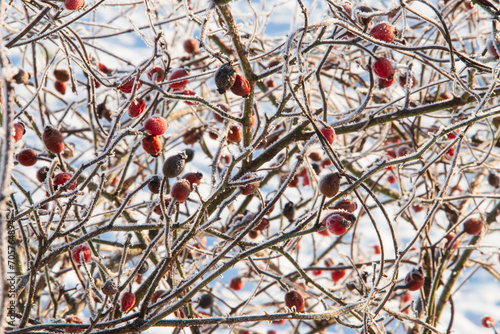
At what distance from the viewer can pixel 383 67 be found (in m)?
1.38

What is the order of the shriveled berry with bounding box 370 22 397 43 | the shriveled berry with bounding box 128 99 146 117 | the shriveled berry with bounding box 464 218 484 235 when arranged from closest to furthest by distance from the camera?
the shriveled berry with bounding box 370 22 397 43 < the shriveled berry with bounding box 128 99 146 117 < the shriveled berry with bounding box 464 218 484 235

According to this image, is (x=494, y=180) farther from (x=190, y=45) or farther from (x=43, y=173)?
(x=43, y=173)

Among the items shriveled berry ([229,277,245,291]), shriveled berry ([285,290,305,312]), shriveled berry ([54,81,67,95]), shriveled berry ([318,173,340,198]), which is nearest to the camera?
shriveled berry ([318,173,340,198])

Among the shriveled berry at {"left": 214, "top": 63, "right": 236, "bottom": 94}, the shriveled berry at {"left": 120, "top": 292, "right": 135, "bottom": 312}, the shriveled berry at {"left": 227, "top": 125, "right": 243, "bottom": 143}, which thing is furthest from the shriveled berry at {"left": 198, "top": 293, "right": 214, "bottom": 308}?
the shriveled berry at {"left": 214, "top": 63, "right": 236, "bottom": 94}

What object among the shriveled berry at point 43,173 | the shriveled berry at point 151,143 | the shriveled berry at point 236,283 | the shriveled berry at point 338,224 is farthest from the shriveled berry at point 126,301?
the shriveled berry at point 236,283

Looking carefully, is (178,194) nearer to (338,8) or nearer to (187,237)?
(187,237)

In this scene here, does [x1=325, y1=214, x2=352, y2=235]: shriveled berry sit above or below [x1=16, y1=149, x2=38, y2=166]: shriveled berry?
below

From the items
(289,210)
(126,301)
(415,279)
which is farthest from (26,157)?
(415,279)

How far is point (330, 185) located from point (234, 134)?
737 mm

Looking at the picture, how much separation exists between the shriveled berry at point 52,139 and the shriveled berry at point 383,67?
0.99 m

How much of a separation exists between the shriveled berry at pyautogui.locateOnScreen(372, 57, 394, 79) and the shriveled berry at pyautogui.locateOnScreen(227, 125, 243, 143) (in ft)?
1.94

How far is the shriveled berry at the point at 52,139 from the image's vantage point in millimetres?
1407

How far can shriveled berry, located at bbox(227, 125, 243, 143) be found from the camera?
1.78 meters

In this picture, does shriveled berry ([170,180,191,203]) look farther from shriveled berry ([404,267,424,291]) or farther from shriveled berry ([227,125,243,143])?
shriveled berry ([404,267,424,291])
